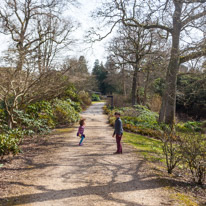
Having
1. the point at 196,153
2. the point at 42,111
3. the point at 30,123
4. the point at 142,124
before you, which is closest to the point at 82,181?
the point at 196,153

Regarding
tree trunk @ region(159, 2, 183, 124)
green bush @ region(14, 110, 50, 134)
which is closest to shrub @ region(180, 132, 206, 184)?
green bush @ region(14, 110, 50, 134)

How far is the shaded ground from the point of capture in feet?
13.1

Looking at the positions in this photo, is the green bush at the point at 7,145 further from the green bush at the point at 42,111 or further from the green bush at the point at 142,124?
the green bush at the point at 142,124

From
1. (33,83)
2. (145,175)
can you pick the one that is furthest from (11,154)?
(145,175)

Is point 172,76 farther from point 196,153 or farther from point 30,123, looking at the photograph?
point 30,123

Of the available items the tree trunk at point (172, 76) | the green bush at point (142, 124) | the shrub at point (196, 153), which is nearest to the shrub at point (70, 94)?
the green bush at point (142, 124)

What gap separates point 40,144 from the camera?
8.71 m

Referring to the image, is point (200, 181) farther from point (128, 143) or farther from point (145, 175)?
point (128, 143)

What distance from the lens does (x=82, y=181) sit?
4.86 meters

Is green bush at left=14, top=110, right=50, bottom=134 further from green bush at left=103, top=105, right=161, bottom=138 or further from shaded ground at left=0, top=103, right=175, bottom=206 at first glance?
green bush at left=103, top=105, right=161, bottom=138

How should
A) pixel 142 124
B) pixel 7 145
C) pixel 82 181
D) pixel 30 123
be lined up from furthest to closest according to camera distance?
pixel 142 124
pixel 30 123
pixel 7 145
pixel 82 181

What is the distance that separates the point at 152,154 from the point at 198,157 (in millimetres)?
2783

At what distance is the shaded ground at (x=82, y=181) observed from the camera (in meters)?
3.98

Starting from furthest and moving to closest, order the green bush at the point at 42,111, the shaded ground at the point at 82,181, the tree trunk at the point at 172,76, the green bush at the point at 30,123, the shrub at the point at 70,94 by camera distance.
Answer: the shrub at the point at 70,94 < the tree trunk at the point at 172,76 < the green bush at the point at 42,111 < the green bush at the point at 30,123 < the shaded ground at the point at 82,181
